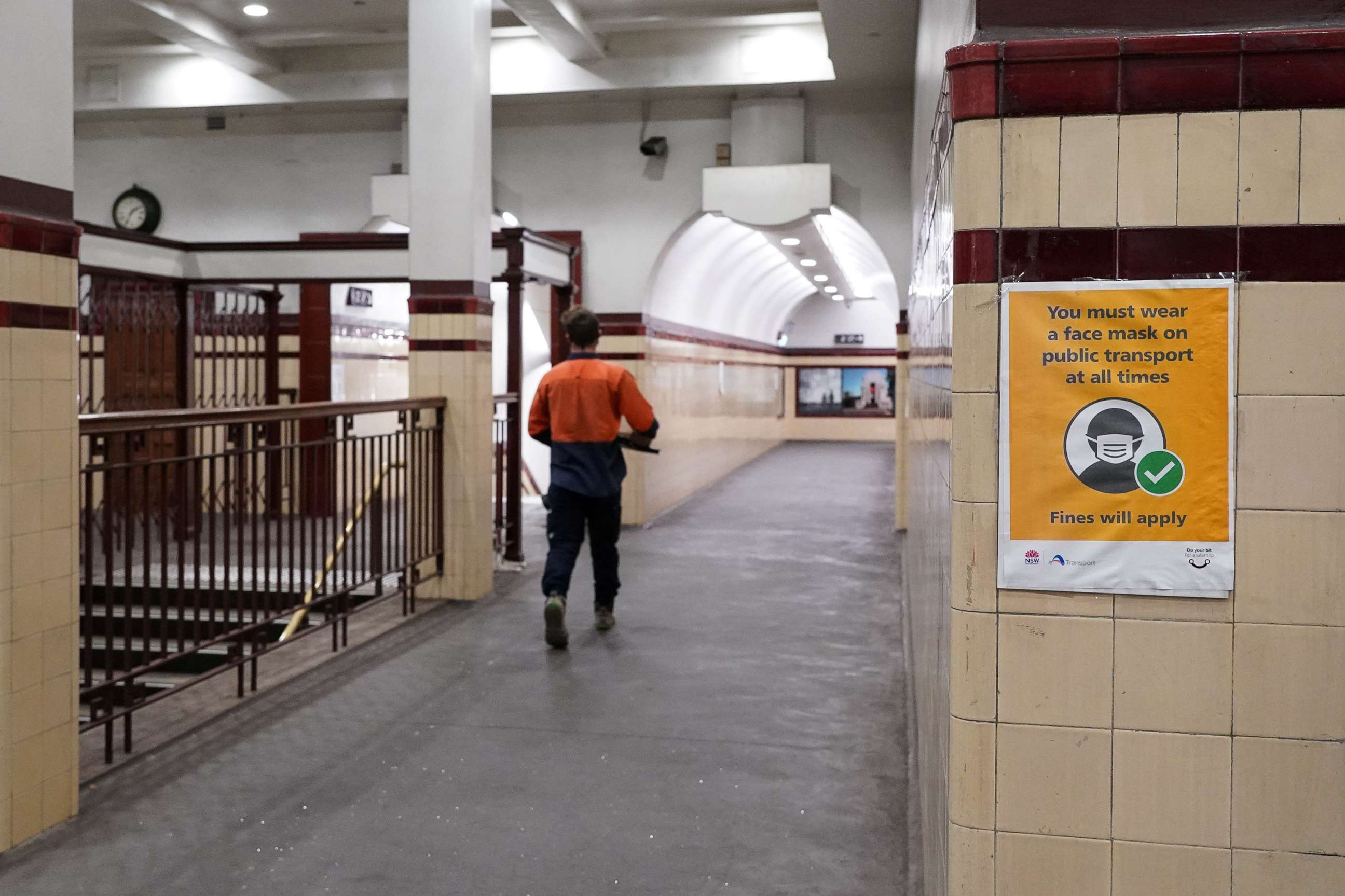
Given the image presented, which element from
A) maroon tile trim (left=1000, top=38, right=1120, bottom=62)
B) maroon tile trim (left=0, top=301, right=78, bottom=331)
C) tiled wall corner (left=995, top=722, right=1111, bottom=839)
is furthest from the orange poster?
maroon tile trim (left=0, top=301, right=78, bottom=331)

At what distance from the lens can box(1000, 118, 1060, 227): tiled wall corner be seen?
2.11 m

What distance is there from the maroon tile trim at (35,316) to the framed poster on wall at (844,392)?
24469 mm

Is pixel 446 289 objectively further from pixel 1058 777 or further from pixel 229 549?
pixel 1058 777

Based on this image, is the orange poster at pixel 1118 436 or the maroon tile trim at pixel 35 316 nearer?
the orange poster at pixel 1118 436

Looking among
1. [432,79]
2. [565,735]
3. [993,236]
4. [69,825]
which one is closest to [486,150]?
[432,79]

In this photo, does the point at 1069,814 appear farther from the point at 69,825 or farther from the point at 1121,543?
the point at 69,825

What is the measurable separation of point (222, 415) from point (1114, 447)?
391cm

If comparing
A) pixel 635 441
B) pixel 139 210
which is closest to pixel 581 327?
pixel 635 441

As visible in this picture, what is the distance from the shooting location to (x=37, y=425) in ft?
12.0

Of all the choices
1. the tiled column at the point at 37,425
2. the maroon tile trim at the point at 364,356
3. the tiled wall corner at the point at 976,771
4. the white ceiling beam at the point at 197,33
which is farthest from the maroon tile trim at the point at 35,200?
the maroon tile trim at the point at 364,356

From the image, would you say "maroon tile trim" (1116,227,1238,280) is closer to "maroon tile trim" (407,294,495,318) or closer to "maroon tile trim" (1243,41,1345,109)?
"maroon tile trim" (1243,41,1345,109)

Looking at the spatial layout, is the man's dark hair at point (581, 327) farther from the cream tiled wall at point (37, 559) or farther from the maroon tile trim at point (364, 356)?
the maroon tile trim at point (364, 356)

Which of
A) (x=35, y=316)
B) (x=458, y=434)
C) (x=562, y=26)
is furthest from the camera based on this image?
(x=562, y=26)

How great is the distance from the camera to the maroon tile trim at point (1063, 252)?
Result: 6.92 feet
